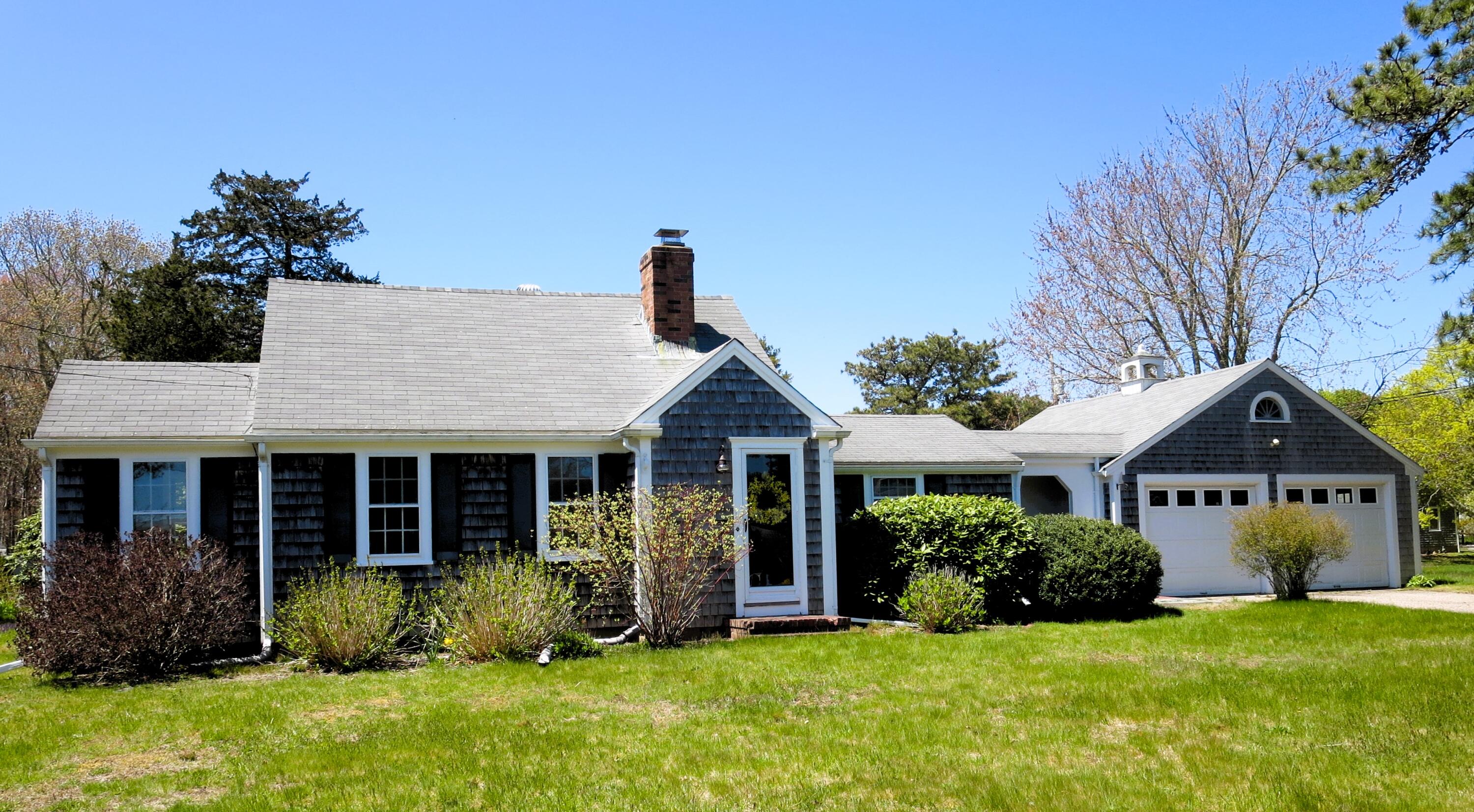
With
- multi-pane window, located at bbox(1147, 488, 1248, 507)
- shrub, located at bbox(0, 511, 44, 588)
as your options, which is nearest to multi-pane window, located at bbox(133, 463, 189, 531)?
shrub, located at bbox(0, 511, 44, 588)

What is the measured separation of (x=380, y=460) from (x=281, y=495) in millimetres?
1246

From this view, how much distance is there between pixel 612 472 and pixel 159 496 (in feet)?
18.7

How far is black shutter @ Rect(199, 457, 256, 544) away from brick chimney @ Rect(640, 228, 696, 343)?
6312mm

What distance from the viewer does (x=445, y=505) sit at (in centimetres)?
1439

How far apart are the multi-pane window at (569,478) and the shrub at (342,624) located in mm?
2539

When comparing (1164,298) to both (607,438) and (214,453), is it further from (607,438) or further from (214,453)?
(214,453)

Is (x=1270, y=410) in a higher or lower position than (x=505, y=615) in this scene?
higher

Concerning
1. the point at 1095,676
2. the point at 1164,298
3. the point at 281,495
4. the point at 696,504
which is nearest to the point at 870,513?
the point at 696,504

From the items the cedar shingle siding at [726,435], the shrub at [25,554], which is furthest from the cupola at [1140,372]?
the shrub at [25,554]

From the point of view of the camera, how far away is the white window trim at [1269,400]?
21.0 meters

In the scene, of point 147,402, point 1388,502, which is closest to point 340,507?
point 147,402

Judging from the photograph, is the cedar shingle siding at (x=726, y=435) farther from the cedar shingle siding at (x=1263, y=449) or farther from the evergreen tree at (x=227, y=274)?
the evergreen tree at (x=227, y=274)

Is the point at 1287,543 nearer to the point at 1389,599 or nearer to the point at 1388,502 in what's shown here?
the point at 1389,599

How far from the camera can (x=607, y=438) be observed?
1477 cm
